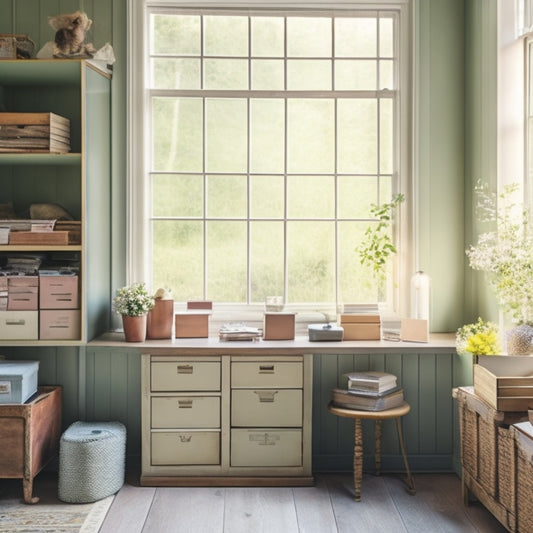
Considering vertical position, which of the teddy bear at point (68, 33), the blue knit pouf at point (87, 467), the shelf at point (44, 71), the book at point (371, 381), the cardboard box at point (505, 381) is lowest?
the blue knit pouf at point (87, 467)

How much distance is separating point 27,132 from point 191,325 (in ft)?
5.29

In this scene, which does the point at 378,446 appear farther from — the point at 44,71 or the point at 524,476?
the point at 44,71

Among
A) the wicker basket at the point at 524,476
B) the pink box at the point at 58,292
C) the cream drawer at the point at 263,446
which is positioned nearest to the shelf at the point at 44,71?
the pink box at the point at 58,292

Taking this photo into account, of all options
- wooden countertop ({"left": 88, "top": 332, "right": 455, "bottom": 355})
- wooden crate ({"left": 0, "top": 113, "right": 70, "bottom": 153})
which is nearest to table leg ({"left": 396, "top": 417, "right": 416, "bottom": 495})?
wooden countertop ({"left": 88, "top": 332, "right": 455, "bottom": 355})

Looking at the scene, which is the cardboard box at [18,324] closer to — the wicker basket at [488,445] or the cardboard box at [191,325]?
the cardboard box at [191,325]

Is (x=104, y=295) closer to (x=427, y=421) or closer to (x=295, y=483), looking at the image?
(x=295, y=483)

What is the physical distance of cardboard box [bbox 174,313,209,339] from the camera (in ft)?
14.3

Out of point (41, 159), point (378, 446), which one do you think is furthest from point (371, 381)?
point (41, 159)

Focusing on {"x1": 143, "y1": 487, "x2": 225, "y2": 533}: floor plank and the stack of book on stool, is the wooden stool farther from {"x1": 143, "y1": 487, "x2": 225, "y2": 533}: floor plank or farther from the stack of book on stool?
{"x1": 143, "y1": 487, "x2": 225, "y2": 533}: floor plank

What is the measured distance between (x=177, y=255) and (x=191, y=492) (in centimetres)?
165

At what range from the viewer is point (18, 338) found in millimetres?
4109

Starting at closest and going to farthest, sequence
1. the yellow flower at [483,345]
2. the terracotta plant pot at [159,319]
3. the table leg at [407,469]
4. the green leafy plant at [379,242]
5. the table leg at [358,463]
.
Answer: the yellow flower at [483,345] < the table leg at [358,463] < the table leg at [407,469] < the terracotta plant pot at [159,319] < the green leafy plant at [379,242]

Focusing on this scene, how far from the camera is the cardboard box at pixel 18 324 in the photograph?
410 cm

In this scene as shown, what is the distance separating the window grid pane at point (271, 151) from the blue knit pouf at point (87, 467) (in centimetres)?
126
